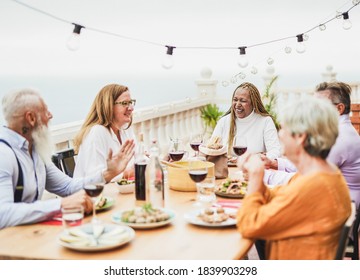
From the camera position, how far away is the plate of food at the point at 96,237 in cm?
151

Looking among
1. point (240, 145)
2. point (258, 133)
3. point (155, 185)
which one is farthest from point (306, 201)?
point (258, 133)

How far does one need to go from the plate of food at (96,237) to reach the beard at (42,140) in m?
0.57

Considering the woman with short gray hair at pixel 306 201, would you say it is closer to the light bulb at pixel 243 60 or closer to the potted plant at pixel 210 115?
the light bulb at pixel 243 60

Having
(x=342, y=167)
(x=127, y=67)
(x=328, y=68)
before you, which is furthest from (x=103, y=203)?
(x=328, y=68)

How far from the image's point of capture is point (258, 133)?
3576mm

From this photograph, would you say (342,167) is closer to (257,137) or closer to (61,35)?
(257,137)

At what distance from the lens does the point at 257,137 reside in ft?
11.7

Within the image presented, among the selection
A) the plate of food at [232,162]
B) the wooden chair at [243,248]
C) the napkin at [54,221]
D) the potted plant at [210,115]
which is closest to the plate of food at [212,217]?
the wooden chair at [243,248]

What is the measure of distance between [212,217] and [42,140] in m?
0.83


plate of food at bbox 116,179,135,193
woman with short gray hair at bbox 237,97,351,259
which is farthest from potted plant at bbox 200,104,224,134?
woman with short gray hair at bbox 237,97,351,259

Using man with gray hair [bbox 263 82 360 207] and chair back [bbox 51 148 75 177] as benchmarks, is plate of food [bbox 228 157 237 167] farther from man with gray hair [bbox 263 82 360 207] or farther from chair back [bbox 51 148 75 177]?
chair back [bbox 51 148 75 177]

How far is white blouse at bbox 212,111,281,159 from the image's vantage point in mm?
3525

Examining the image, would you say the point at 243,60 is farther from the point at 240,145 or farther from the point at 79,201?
the point at 79,201
